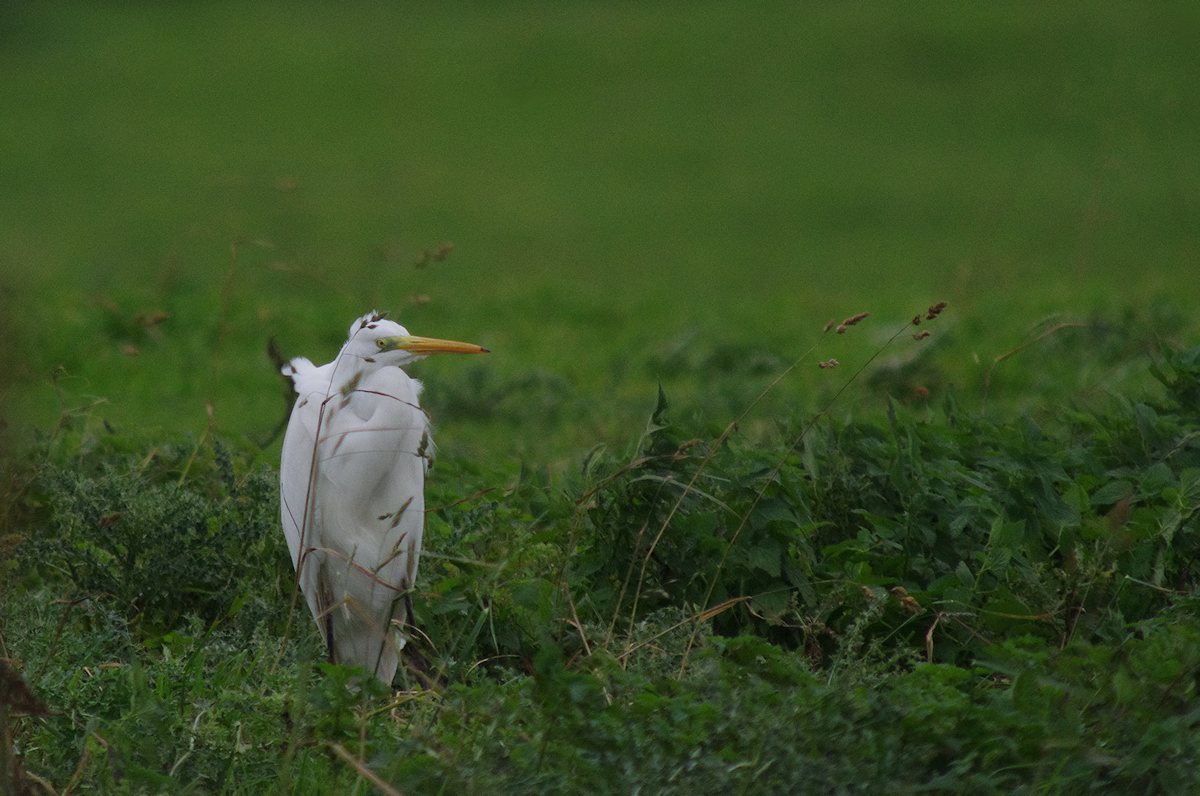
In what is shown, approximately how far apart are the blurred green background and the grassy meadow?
62mm

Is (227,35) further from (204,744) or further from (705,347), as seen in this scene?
(204,744)

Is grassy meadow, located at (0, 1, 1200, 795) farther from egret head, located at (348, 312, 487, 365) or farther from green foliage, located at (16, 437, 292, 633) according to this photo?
egret head, located at (348, 312, 487, 365)

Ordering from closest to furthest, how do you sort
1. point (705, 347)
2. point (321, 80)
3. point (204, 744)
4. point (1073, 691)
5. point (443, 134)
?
point (1073, 691) → point (204, 744) → point (705, 347) → point (443, 134) → point (321, 80)

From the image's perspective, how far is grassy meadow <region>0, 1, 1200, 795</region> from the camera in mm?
2088

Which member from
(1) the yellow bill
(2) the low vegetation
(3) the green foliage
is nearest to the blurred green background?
(3) the green foliage

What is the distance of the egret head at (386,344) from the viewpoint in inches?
102

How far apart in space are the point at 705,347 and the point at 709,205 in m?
6.60

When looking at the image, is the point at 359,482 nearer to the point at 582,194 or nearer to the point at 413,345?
the point at 413,345

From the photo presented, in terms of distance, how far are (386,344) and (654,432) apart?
23.2 inches

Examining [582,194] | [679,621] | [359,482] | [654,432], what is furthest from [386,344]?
[582,194]

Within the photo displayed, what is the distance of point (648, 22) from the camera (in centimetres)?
1855

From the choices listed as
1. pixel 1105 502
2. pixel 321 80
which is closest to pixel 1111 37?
pixel 321 80

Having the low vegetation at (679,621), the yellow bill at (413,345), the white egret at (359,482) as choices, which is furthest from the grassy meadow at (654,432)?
the yellow bill at (413,345)

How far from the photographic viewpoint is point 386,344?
8.57 feet
